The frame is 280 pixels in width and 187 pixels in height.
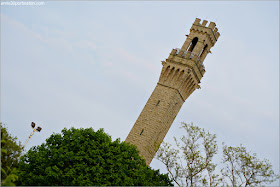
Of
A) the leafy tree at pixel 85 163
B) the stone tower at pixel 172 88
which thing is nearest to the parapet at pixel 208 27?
the stone tower at pixel 172 88

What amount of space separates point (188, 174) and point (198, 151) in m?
2.58

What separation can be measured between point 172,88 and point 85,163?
16255mm

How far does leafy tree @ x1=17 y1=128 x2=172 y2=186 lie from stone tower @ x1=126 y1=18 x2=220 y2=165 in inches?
258

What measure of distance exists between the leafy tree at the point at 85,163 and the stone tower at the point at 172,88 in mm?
6563

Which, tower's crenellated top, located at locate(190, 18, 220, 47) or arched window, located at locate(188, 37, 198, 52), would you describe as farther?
arched window, located at locate(188, 37, 198, 52)

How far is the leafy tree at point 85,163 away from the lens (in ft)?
97.7

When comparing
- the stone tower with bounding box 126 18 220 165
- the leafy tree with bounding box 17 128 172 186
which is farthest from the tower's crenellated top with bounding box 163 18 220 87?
the leafy tree with bounding box 17 128 172 186

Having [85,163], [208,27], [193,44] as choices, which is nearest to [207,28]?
[208,27]

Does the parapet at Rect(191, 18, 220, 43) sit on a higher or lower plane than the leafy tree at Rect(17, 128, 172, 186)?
higher

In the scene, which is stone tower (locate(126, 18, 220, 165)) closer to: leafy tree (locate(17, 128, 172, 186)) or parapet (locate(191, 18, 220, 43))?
parapet (locate(191, 18, 220, 43))

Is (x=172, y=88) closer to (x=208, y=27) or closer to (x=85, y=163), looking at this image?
(x=208, y=27)

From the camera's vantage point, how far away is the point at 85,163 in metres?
31.1

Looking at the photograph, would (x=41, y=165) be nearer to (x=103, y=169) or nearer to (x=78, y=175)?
(x=78, y=175)

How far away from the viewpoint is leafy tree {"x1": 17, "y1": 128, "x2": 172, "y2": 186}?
2978 centimetres
